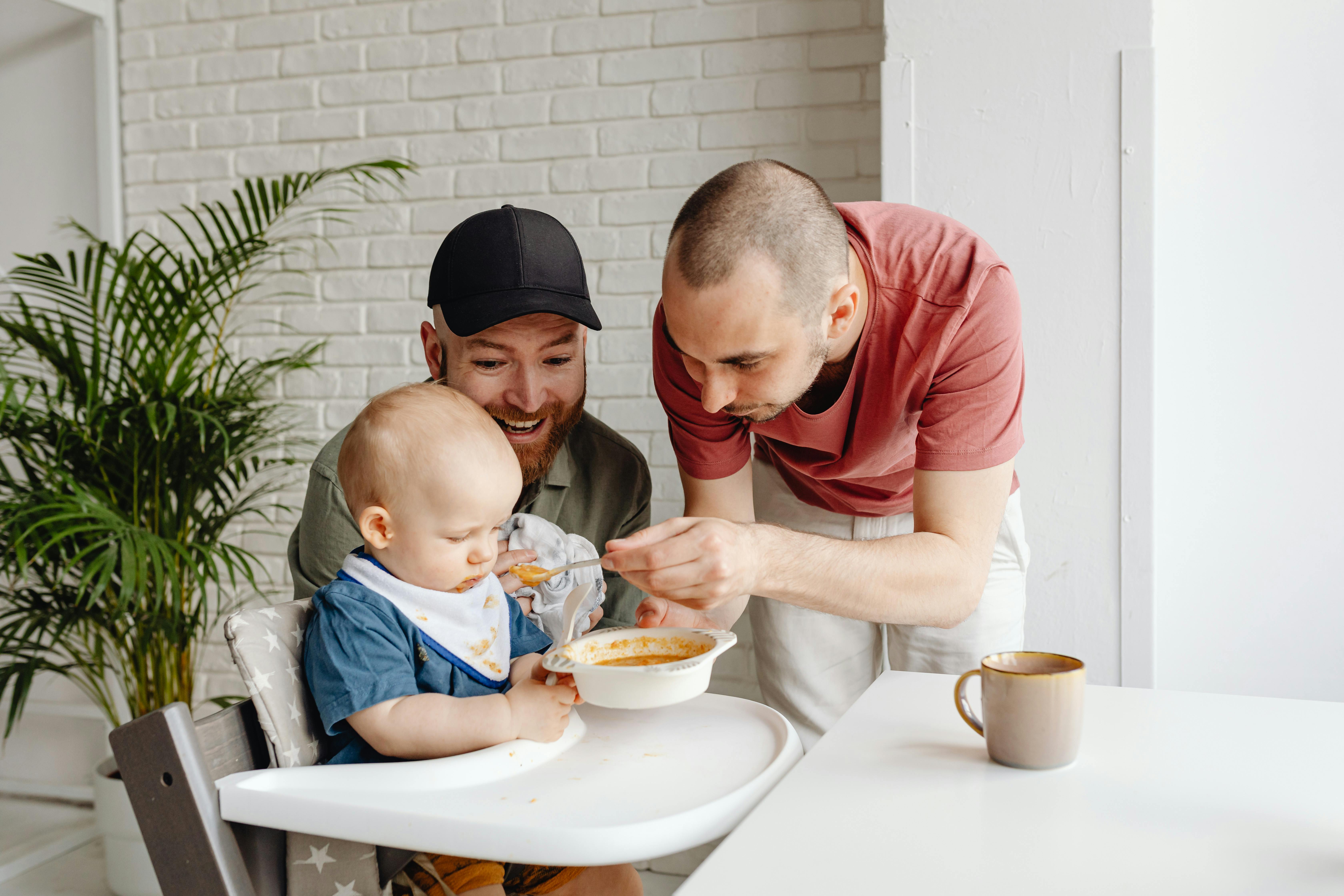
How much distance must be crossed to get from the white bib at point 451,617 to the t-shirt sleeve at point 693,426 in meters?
0.53

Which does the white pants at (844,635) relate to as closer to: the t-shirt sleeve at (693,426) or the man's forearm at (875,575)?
the t-shirt sleeve at (693,426)

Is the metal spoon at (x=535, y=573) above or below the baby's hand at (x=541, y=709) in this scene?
above

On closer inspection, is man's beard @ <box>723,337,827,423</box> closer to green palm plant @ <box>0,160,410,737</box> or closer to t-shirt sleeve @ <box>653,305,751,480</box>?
t-shirt sleeve @ <box>653,305,751,480</box>

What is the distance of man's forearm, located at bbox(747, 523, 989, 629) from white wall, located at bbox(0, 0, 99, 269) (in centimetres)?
315

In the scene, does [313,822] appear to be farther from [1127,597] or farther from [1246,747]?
[1127,597]

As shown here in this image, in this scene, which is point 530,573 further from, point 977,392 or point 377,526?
point 977,392

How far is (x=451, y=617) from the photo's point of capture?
131cm

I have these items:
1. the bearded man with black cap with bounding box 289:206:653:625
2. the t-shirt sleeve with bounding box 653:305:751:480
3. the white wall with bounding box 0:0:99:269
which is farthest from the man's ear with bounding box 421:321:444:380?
the white wall with bounding box 0:0:99:269

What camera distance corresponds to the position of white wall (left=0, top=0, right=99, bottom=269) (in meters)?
3.34

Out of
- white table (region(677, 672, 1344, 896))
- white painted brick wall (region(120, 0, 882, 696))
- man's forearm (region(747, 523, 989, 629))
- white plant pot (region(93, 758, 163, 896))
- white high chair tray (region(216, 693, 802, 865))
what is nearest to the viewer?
white table (region(677, 672, 1344, 896))

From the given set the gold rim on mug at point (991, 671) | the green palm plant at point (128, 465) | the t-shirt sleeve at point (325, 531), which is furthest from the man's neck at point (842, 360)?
the green palm plant at point (128, 465)

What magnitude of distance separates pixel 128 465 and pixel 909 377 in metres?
2.05

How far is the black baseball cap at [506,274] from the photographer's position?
1686 millimetres

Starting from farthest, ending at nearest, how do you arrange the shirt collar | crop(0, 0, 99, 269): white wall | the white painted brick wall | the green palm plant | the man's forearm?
crop(0, 0, 99, 269): white wall, the white painted brick wall, the green palm plant, the shirt collar, the man's forearm
